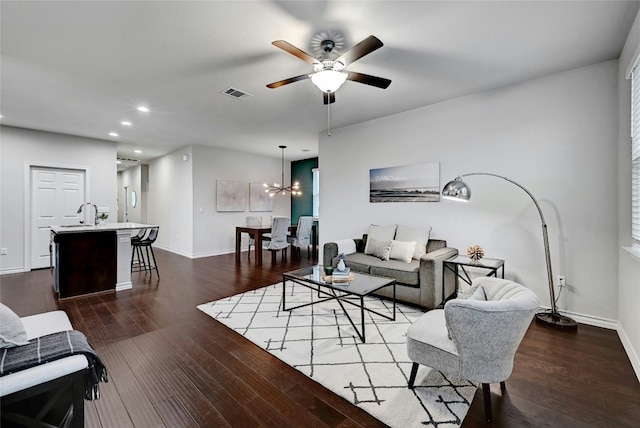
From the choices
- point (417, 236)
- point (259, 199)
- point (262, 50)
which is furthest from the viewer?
point (259, 199)

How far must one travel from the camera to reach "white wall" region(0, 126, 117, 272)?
5.07 m

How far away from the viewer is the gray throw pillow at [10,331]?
1.17 metres

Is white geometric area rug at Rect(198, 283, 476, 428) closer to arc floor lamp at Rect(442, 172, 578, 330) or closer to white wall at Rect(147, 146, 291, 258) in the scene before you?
arc floor lamp at Rect(442, 172, 578, 330)

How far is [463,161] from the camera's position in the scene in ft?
12.6

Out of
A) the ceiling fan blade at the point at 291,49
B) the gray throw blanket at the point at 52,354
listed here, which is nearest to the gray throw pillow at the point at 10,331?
the gray throw blanket at the point at 52,354

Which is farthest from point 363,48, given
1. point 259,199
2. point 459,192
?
point 259,199

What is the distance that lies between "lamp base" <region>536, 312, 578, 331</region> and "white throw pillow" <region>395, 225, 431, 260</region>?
1.41 meters

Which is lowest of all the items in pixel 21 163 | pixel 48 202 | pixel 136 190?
pixel 48 202

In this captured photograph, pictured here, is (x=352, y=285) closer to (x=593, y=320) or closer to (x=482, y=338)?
(x=482, y=338)

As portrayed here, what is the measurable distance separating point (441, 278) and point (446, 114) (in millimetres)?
2292

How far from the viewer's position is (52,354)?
1161 mm

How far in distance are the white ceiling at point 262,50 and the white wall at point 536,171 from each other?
25cm

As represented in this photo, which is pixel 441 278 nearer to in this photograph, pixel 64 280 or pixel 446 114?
pixel 446 114

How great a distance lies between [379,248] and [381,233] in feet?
1.18
